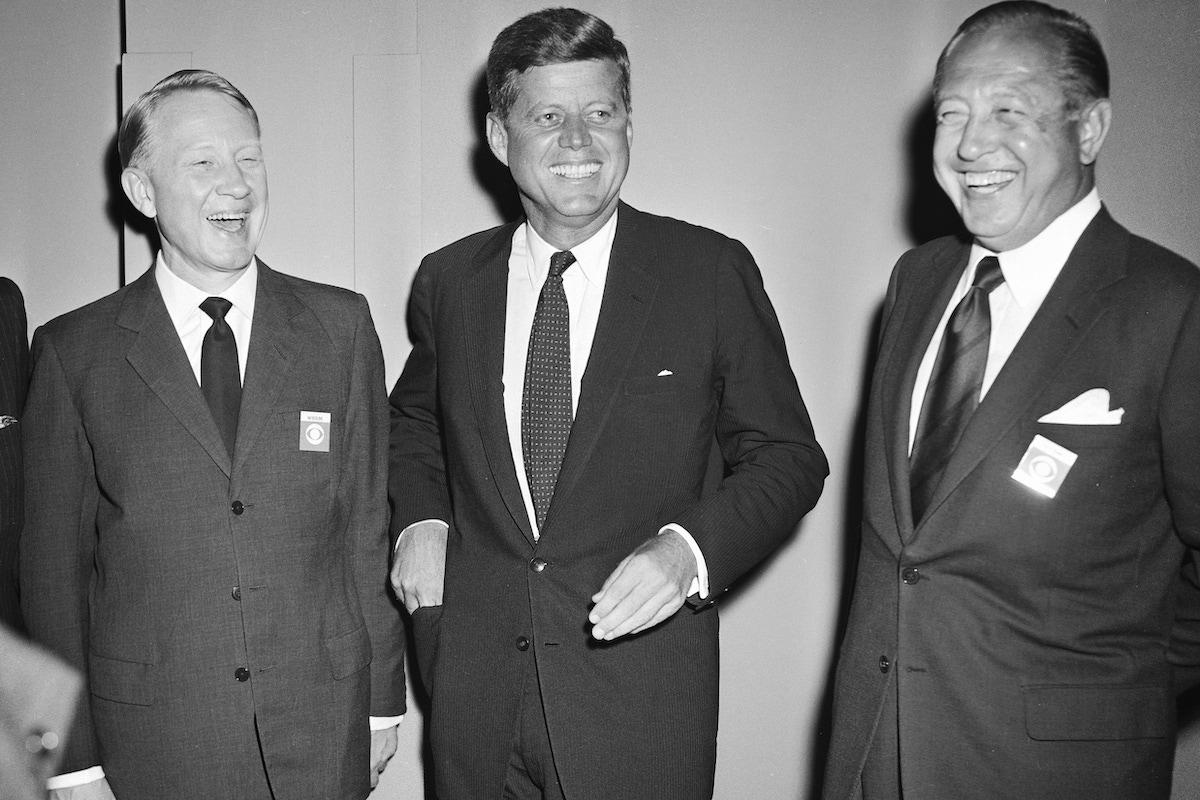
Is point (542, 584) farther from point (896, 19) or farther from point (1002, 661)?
point (896, 19)

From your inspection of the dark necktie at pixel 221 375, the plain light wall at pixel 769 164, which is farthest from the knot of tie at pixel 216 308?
the plain light wall at pixel 769 164

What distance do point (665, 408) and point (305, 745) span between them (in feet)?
3.39

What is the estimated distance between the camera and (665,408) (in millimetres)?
2195

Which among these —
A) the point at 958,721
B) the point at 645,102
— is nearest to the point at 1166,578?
the point at 958,721

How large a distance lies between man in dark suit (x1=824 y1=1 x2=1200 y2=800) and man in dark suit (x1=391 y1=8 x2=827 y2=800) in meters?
0.36

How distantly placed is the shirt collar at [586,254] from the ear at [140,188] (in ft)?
2.73

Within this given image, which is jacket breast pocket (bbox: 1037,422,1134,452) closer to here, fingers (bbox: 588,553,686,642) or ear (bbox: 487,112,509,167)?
fingers (bbox: 588,553,686,642)

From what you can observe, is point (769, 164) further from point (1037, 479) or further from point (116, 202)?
point (116, 202)

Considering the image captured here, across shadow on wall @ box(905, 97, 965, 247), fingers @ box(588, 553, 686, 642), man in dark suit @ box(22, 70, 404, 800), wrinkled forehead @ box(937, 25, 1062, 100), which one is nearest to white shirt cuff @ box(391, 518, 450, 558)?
man in dark suit @ box(22, 70, 404, 800)

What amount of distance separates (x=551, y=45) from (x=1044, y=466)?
133 cm

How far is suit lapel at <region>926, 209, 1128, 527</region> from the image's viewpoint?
177 centimetres

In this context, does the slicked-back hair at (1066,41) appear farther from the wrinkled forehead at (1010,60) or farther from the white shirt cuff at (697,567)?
the white shirt cuff at (697,567)

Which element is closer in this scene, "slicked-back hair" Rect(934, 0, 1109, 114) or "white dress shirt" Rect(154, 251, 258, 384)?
"slicked-back hair" Rect(934, 0, 1109, 114)

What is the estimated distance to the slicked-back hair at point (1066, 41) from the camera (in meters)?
1.84
